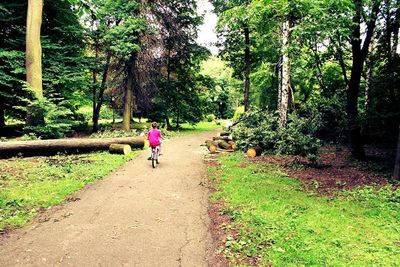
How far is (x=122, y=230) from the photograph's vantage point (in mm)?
6539

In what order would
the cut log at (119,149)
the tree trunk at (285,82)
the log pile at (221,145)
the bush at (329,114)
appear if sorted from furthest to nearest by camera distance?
the bush at (329,114), the log pile at (221,145), the cut log at (119,149), the tree trunk at (285,82)

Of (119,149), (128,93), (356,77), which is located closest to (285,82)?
(356,77)

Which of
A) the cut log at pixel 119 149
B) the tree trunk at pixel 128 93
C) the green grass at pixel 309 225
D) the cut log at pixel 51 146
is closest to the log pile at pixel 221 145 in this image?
the cut log at pixel 119 149

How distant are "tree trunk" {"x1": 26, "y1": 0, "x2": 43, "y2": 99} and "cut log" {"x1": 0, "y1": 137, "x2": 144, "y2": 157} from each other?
3.80m

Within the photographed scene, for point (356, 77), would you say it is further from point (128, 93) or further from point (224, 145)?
point (128, 93)

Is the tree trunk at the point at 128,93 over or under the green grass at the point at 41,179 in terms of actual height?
over

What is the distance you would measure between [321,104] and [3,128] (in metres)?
23.4

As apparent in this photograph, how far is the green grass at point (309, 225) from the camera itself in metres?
5.14

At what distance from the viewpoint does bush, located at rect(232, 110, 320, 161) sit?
12531 mm

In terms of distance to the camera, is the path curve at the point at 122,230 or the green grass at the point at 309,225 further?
the path curve at the point at 122,230

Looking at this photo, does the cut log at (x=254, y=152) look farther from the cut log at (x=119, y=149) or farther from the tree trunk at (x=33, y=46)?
the tree trunk at (x=33, y=46)

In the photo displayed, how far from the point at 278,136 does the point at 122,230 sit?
11171mm

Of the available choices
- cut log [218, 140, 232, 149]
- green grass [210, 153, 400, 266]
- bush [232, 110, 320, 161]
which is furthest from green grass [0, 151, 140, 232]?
bush [232, 110, 320, 161]

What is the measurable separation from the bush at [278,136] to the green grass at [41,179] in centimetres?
648
